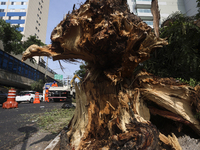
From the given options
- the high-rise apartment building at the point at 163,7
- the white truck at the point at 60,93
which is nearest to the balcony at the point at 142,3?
the high-rise apartment building at the point at 163,7

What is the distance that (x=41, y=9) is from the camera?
46531 millimetres

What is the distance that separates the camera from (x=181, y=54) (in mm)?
3186

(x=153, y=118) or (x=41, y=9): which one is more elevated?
(x=41, y=9)

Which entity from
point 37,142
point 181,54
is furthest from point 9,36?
point 181,54

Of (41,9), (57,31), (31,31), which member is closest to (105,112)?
(57,31)

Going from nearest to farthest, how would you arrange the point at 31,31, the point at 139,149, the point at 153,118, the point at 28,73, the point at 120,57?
1. the point at 139,149
2. the point at 120,57
3. the point at 153,118
4. the point at 28,73
5. the point at 31,31

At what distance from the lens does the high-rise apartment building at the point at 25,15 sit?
37.2m

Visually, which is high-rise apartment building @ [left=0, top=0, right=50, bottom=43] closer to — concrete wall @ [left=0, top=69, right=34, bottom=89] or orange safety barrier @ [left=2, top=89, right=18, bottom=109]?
concrete wall @ [left=0, top=69, right=34, bottom=89]

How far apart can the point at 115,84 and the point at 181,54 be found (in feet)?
7.42

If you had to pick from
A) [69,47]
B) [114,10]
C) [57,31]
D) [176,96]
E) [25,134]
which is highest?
[114,10]

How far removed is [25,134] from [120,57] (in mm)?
3601

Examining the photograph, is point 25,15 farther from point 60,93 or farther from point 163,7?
point 163,7

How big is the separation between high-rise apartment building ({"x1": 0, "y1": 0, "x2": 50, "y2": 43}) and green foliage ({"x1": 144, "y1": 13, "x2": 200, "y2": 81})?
41.1 m

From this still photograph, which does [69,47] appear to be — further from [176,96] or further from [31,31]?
[31,31]
